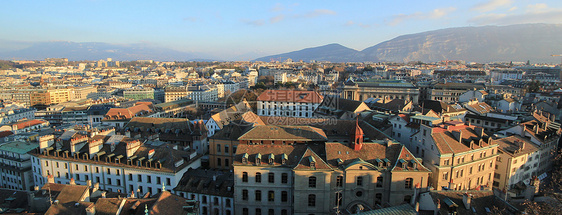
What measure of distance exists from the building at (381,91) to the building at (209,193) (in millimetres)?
74393

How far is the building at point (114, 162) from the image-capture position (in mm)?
39344

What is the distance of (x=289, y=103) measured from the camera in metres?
85.8

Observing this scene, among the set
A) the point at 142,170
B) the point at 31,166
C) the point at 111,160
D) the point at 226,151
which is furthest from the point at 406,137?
the point at 31,166

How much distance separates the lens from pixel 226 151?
5084 cm

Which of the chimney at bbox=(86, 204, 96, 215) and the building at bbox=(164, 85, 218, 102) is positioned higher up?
the chimney at bbox=(86, 204, 96, 215)

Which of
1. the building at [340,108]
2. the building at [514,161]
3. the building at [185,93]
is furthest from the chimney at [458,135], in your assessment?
the building at [185,93]

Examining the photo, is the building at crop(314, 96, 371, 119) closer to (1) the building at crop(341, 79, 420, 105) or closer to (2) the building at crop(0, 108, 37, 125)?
(1) the building at crop(341, 79, 420, 105)

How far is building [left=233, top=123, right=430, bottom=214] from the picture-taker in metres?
33.4

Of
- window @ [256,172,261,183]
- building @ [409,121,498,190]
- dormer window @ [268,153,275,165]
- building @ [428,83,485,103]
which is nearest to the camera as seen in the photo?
dormer window @ [268,153,275,165]

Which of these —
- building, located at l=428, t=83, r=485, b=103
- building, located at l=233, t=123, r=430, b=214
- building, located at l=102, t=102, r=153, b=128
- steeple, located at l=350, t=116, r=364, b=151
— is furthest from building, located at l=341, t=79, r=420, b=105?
steeple, located at l=350, t=116, r=364, b=151

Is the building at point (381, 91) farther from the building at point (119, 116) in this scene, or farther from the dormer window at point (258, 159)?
the dormer window at point (258, 159)

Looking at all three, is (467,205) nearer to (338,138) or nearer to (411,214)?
(411,214)

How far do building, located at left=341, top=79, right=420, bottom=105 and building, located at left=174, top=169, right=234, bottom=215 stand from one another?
244 ft

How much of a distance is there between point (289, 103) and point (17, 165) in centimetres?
5776
